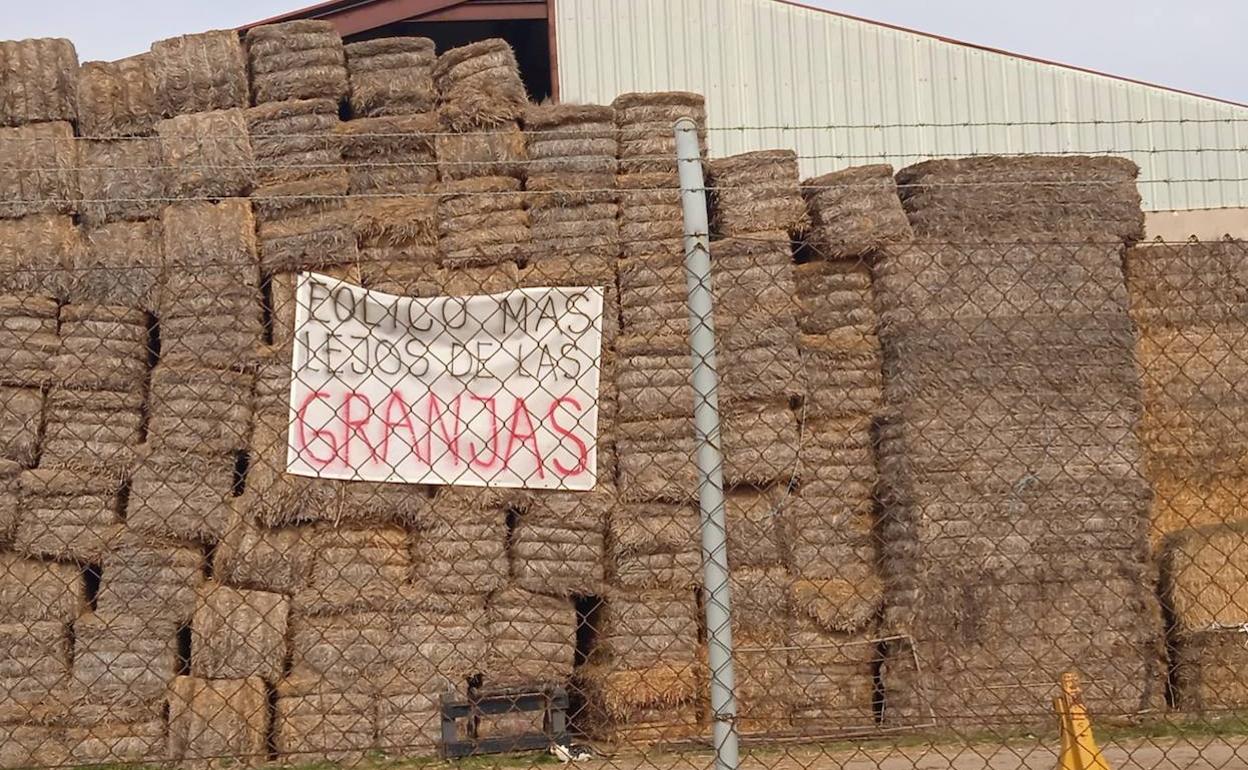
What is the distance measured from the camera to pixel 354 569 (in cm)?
836

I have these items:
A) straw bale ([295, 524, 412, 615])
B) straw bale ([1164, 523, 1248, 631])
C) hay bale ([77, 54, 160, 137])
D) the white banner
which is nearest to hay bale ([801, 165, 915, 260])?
straw bale ([1164, 523, 1248, 631])

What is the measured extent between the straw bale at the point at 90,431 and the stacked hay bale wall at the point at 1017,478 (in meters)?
4.29

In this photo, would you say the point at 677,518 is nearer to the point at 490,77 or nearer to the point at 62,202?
the point at 490,77

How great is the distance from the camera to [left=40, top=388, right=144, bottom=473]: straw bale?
27.5ft

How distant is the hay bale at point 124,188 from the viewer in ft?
28.9

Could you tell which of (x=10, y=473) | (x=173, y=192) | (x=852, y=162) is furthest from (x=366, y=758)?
(x=852, y=162)

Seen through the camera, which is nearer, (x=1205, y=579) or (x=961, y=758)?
(x=961, y=758)

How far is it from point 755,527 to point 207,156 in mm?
3854

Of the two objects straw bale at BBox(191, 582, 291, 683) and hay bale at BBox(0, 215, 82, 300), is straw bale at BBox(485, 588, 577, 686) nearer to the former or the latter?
straw bale at BBox(191, 582, 291, 683)

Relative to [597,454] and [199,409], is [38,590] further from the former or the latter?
[597,454]

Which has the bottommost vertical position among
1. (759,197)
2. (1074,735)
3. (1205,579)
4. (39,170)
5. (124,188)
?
(1074,735)

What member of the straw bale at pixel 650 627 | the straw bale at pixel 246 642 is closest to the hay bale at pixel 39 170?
the straw bale at pixel 246 642

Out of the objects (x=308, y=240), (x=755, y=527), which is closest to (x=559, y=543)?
(x=755, y=527)

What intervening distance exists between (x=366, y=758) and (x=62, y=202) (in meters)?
3.78
